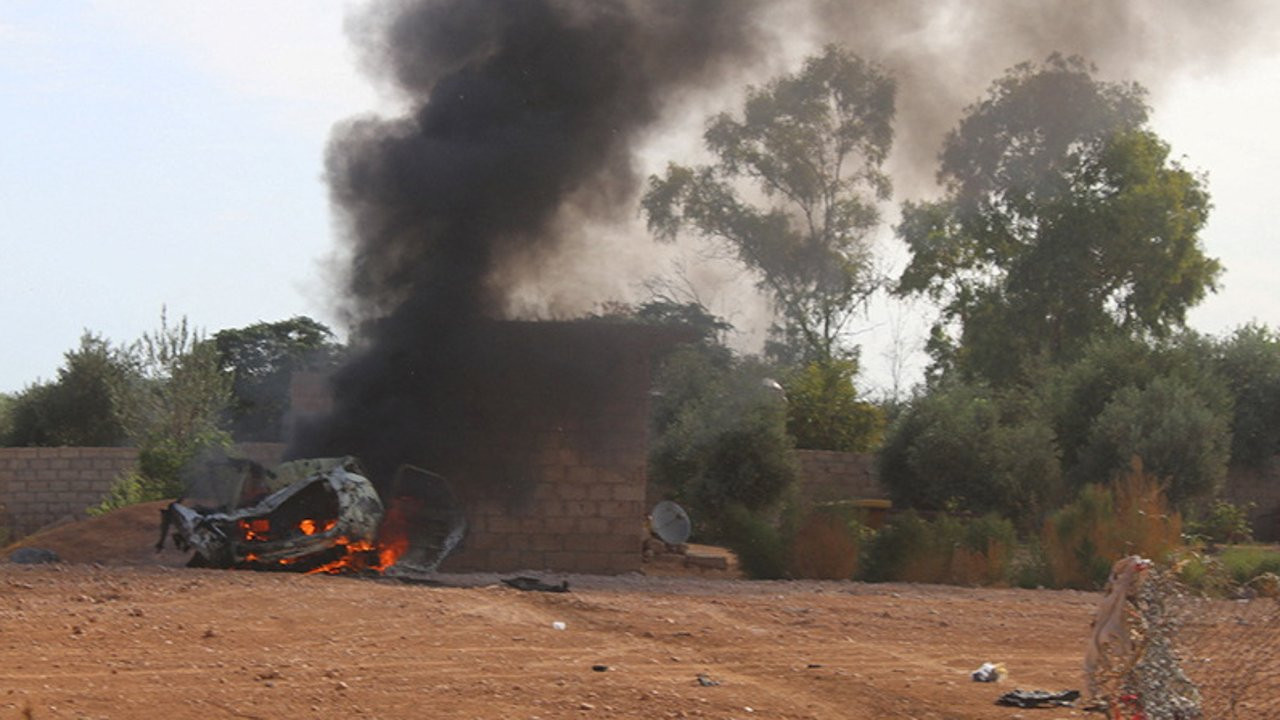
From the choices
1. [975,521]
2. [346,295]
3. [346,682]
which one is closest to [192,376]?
[346,295]

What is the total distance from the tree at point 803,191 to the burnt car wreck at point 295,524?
1147 cm

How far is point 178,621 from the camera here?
1182 cm

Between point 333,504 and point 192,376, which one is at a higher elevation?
point 192,376

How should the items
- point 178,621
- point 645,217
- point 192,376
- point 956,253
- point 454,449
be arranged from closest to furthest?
point 178,621 < point 454,449 < point 645,217 < point 192,376 < point 956,253

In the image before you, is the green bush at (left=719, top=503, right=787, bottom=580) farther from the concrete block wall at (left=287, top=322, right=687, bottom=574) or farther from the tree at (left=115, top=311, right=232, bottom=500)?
the tree at (left=115, top=311, right=232, bottom=500)

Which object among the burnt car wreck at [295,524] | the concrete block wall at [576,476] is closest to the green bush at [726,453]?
the concrete block wall at [576,476]

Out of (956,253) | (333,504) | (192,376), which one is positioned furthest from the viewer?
(956,253)

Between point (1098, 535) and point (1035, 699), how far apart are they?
34.1ft

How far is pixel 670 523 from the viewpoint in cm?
2367

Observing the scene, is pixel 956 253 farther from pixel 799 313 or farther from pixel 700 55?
pixel 700 55

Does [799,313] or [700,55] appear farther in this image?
[799,313]

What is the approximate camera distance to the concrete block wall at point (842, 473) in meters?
27.8

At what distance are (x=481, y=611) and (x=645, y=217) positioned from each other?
13.6 m

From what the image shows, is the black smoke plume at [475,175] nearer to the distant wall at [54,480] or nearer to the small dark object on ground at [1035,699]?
the distant wall at [54,480]
